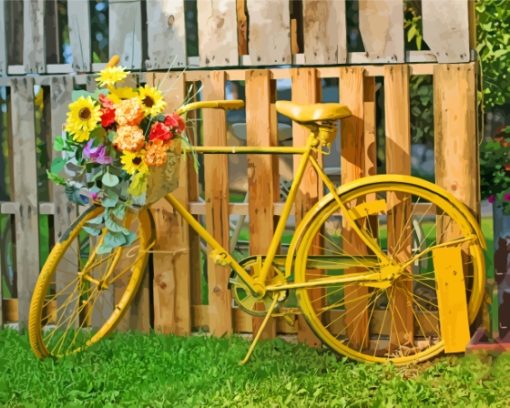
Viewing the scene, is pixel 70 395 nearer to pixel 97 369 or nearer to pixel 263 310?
pixel 97 369

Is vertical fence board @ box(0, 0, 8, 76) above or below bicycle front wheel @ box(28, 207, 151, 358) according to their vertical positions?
above

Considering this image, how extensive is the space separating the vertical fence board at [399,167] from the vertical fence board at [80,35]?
1.72 metres

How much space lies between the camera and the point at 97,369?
5.75m

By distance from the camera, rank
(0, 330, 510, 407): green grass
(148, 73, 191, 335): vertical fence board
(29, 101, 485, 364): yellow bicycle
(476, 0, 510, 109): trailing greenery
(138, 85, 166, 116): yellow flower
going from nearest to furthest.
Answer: (0, 330, 510, 407): green grass, (138, 85, 166, 116): yellow flower, (29, 101, 485, 364): yellow bicycle, (148, 73, 191, 335): vertical fence board, (476, 0, 510, 109): trailing greenery

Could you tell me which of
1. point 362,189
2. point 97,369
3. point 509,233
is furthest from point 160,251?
point 509,233

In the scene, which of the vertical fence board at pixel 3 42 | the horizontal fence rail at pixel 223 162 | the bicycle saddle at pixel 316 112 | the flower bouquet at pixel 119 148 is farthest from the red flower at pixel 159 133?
the vertical fence board at pixel 3 42

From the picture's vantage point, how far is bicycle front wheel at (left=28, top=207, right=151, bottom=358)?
571 centimetres

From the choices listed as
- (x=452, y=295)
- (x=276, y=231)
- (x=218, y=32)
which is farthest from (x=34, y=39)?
(x=452, y=295)

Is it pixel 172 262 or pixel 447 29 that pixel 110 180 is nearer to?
pixel 172 262

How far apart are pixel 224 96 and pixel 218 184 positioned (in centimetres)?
48

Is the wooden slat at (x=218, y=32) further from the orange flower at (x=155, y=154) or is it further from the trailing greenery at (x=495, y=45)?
the trailing greenery at (x=495, y=45)

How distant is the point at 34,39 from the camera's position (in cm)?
649

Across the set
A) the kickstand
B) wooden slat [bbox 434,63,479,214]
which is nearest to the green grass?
the kickstand

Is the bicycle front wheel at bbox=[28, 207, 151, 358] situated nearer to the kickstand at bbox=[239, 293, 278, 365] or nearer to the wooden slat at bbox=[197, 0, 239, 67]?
the kickstand at bbox=[239, 293, 278, 365]
